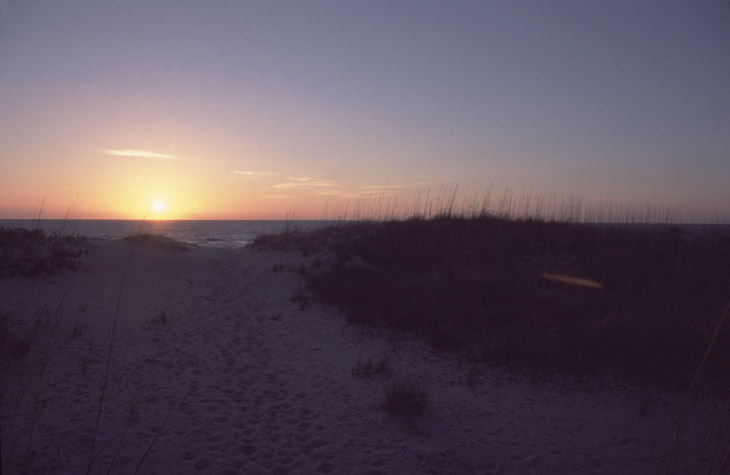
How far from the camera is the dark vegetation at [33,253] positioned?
9273 mm

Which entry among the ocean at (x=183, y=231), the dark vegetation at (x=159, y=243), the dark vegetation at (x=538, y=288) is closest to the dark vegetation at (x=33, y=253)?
the ocean at (x=183, y=231)

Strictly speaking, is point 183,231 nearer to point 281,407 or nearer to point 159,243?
point 159,243

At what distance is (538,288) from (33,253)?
44.6ft

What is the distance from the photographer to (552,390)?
618cm

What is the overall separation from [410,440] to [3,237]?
41.9 feet

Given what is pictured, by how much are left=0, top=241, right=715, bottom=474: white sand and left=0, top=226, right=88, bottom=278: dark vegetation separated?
0.61 m

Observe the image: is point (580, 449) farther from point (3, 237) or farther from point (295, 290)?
point (3, 237)

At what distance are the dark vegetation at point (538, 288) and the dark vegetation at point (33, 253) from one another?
6493mm

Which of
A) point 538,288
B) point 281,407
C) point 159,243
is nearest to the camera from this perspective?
point 281,407

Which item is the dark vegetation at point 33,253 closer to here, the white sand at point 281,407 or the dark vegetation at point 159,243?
the white sand at point 281,407

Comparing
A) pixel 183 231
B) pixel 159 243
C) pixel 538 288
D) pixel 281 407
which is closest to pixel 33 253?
pixel 159 243

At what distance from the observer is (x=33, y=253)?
34.0 ft

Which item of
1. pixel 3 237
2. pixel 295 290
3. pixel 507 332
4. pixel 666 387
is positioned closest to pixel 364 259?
pixel 295 290

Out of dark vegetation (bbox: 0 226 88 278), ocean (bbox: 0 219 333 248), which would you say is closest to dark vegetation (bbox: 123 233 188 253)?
ocean (bbox: 0 219 333 248)
